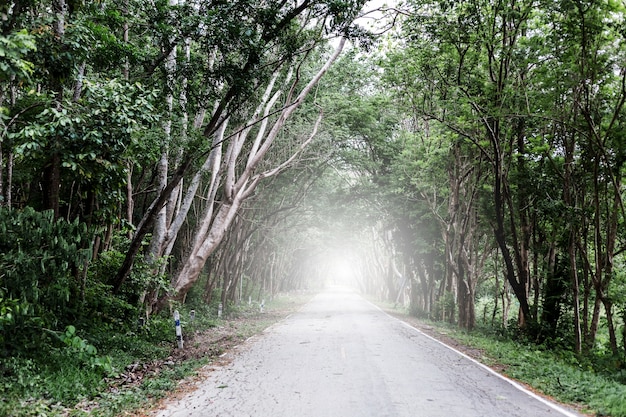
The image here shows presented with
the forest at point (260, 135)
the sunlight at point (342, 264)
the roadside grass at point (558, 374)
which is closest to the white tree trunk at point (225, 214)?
the forest at point (260, 135)

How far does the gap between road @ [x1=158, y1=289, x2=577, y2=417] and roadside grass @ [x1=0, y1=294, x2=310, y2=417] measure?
2.29 feet

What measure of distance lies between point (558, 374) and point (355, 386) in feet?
15.8

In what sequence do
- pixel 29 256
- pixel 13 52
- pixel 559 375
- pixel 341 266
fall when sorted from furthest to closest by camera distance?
pixel 341 266, pixel 559 375, pixel 29 256, pixel 13 52

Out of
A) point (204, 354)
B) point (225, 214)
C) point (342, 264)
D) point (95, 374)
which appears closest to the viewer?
point (95, 374)

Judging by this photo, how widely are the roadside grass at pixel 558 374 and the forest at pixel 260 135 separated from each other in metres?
0.58

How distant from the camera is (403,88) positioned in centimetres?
1698

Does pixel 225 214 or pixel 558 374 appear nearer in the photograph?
pixel 558 374

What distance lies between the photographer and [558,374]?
32.6 ft

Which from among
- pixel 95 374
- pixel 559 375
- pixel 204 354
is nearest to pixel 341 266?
pixel 204 354

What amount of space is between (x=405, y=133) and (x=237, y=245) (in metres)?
11.2

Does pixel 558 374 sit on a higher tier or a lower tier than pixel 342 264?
lower

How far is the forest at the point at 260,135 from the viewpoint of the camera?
24.3 feet

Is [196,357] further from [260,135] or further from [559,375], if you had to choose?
[559,375]

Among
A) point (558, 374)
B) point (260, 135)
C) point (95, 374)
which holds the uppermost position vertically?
point (260, 135)
